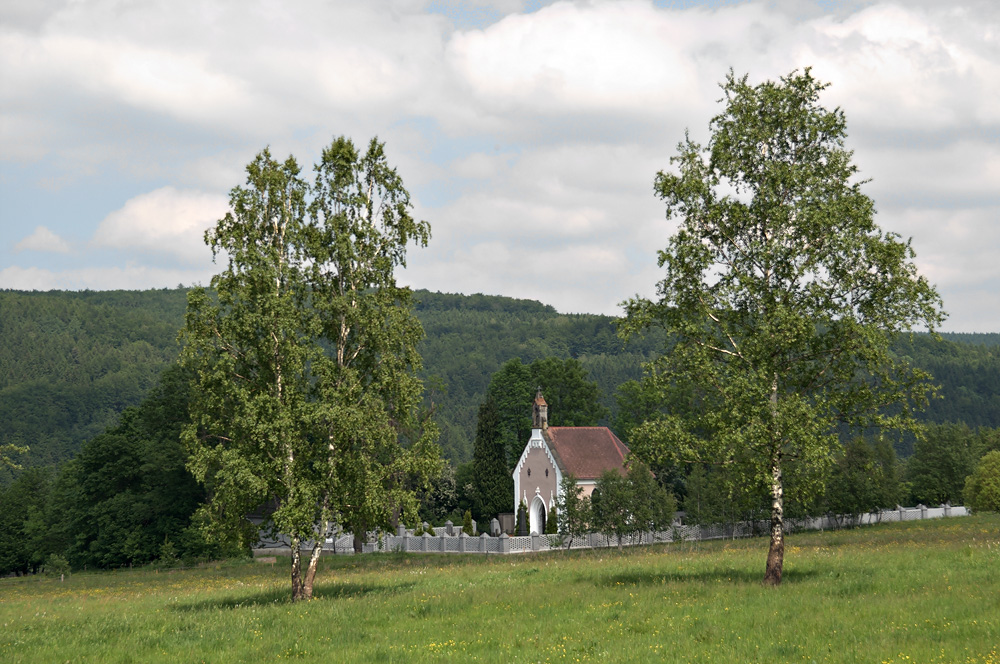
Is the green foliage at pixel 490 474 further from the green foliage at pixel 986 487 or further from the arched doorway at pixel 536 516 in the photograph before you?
the green foliage at pixel 986 487

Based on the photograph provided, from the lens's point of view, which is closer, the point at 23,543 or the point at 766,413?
the point at 766,413

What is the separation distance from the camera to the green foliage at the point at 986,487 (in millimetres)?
58094

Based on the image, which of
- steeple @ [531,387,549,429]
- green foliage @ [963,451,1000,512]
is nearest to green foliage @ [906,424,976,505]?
green foliage @ [963,451,1000,512]

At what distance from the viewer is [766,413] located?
Result: 995 inches

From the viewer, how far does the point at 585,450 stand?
240 feet

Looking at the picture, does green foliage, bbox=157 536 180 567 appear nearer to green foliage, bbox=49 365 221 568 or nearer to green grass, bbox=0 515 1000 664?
green foliage, bbox=49 365 221 568

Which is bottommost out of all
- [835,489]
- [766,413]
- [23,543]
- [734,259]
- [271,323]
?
[23,543]

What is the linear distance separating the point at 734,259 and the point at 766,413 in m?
5.15

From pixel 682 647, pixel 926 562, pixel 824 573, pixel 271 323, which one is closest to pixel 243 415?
pixel 271 323

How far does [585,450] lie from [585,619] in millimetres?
52680

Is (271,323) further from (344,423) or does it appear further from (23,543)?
(23,543)

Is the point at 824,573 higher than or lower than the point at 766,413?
lower

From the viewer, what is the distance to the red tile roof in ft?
234

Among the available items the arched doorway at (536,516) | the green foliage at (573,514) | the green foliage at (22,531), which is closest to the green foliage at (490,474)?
the arched doorway at (536,516)
